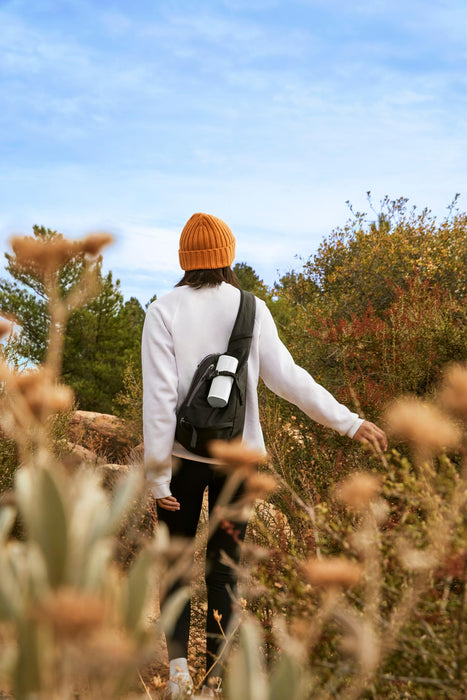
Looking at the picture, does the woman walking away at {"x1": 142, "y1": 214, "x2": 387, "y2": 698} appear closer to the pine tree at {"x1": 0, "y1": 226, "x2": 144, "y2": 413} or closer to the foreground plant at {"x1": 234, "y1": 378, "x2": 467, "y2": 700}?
the foreground plant at {"x1": 234, "y1": 378, "x2": 467, "y2": 700}

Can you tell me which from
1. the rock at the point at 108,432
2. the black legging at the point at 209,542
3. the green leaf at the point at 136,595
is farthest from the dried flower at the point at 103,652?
the rock at the point at 108,432

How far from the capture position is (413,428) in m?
1.33

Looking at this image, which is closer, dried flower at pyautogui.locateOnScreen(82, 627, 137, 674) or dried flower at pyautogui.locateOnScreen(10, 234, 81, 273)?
dried flower at pyautogui.locateOnScreen(82, 627, 137, 674)

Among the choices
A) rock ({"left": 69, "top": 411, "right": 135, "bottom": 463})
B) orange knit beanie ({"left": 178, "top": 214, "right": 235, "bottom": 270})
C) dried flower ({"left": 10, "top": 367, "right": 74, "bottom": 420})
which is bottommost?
rock ({"left": 69, "top": 411, "right": 135, "bottom": 463})

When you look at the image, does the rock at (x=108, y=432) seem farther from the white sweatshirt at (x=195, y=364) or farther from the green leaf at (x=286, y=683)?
the green leaf at (x=286, y=683)

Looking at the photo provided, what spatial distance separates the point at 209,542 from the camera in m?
2.58

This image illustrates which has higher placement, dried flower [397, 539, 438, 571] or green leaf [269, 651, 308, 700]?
dried flower [397, 539, 438, 571]

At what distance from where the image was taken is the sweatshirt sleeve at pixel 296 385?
8.40 ft

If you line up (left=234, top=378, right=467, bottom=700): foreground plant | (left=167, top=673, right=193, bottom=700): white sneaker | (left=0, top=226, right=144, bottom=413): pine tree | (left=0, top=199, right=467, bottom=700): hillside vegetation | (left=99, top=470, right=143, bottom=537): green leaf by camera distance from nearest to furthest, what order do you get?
(left=0, top=199, right=467, bottom=700): hillside vegetation, (left=99, top=470, right=143, bottom=537): green leaf, (left=234, top=378, right=467, bottom=700): foreground plant, (left=167, top=673, right=193, bottom=700): white sneaker, (left=0, top=226, right=144, bottom=413): pine tree

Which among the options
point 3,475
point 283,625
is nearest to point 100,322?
point 3,475

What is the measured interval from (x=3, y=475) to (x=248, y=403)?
3377mm

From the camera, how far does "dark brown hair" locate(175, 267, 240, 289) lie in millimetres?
2682

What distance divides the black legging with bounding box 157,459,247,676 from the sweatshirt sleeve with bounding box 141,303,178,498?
0.11 m

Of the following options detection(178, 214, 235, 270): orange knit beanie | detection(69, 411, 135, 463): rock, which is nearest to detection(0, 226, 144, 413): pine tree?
detection(69, 411, 135, 463): rock
